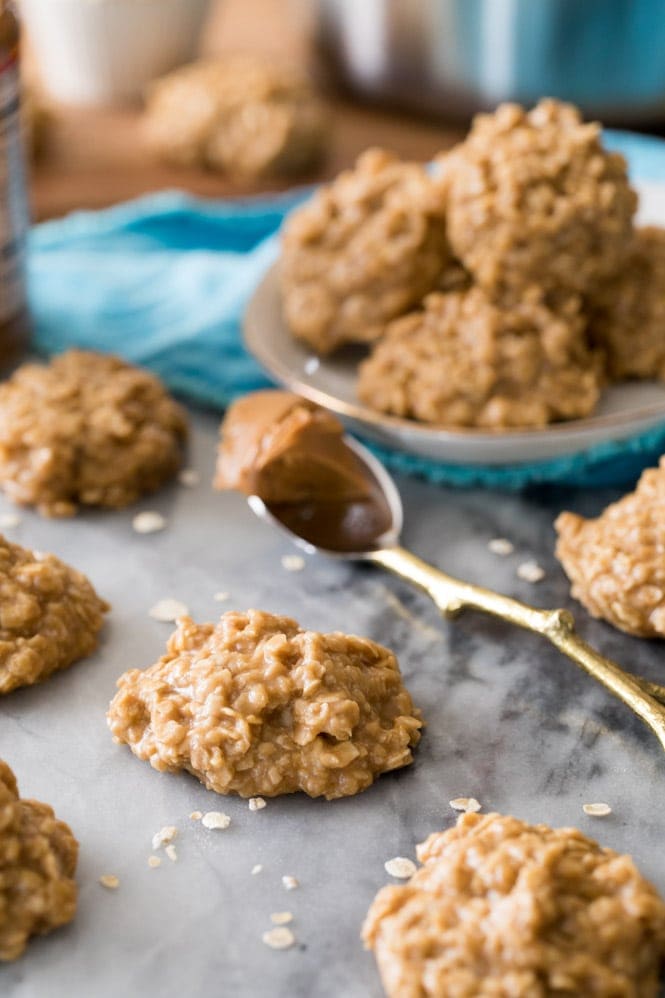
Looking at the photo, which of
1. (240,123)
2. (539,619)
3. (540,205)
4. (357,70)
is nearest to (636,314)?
(540,205)

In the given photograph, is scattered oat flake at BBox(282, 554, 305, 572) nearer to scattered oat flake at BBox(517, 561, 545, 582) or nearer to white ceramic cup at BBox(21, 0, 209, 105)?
scattered oat flake at BBox(517, 561, 545, 582)

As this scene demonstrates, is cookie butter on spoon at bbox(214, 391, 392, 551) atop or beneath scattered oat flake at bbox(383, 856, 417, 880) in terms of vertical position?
atop

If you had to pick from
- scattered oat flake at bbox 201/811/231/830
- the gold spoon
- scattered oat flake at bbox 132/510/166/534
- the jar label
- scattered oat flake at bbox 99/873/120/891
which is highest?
the jar label

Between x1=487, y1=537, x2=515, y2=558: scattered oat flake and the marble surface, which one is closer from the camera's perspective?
the marble surface

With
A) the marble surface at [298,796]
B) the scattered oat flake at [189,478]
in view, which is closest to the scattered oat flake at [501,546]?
the marble surface at [298,796]

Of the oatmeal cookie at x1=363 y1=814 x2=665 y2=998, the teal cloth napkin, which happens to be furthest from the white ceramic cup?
the oatmeal cookie at x1=363 y1=814 x2=665 y2=998

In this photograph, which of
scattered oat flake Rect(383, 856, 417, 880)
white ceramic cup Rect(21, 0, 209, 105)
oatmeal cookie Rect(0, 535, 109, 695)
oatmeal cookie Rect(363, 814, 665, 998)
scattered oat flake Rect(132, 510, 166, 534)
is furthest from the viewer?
white ceramic cup Rect(21, 0, 209, 105)

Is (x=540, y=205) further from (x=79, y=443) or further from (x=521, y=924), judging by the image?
(x=521, y=924)
